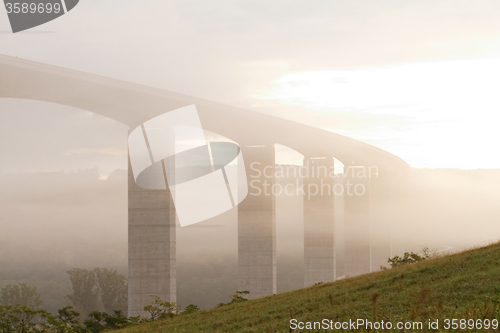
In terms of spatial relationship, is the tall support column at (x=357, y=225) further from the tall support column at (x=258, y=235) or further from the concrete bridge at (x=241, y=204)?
the tall support column at (x=258, y=235)

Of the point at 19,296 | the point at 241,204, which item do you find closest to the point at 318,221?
the point at 241,204

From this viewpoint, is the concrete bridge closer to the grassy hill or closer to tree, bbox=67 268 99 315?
the grassy hill

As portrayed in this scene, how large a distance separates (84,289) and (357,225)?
135ft

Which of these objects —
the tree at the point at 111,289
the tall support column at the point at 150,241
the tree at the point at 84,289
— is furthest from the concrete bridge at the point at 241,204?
the tree at the point at 84,289

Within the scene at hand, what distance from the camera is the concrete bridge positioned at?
3419cm

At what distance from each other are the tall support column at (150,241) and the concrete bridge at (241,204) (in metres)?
0.07

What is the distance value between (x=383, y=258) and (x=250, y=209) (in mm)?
31697

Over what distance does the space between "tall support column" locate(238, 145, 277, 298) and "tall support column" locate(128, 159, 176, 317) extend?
31.6 feet

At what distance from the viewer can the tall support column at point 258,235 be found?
4516 centimetres

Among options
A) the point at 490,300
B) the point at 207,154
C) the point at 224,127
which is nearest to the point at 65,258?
the point at 207,154

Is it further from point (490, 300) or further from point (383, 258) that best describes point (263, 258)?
point (490, 300)

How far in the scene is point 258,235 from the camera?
45.8m

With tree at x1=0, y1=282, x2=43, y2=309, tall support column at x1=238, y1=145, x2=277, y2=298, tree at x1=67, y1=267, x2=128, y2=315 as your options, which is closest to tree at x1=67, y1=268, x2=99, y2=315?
tree at x1=67, y1=267, x2=128, y2=315

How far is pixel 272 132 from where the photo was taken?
1919 inches
